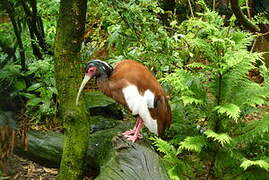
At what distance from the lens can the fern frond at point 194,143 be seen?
3.75 meters

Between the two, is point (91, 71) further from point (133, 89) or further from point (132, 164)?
point (132, 164)

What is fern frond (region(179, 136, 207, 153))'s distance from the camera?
3.75 meters

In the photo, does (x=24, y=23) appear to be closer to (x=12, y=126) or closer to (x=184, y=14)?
(x=12, y=126)

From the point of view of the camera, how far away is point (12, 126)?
16.0 feet

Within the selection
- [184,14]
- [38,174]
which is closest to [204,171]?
[38,174]

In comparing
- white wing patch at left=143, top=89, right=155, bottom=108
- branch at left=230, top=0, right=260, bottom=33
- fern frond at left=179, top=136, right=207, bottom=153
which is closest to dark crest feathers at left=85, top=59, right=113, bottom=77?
white wing patch at left=143, top=89, right=155, bottom=108

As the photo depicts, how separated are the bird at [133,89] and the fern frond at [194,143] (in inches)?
11.4

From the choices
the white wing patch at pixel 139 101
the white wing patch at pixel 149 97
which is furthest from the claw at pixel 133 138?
the white wing patch at pixel 149 97

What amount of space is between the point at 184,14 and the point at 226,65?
5.24 metres

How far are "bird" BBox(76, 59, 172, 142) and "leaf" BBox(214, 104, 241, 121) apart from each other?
1.51ft

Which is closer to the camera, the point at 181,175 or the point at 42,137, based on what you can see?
the point at 181,175

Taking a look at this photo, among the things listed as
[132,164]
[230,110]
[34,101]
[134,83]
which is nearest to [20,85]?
[34,101]

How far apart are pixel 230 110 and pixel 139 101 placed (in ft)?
2.37

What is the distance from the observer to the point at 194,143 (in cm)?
383
